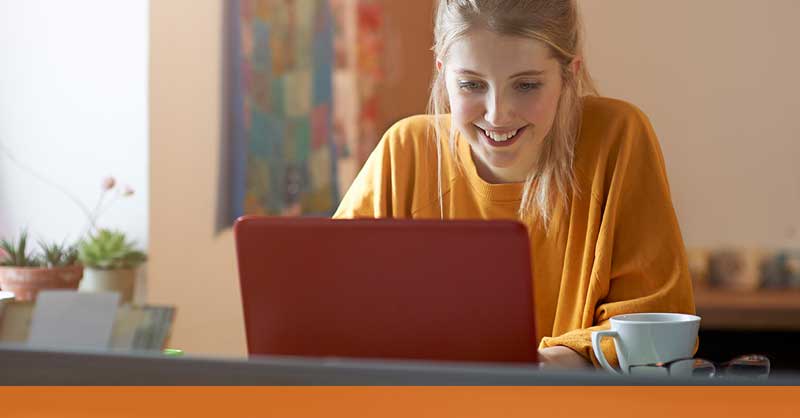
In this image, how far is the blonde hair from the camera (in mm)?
1206

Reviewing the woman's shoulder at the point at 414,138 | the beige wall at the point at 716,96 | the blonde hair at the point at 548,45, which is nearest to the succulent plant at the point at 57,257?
the beige wall at the point at 716,96

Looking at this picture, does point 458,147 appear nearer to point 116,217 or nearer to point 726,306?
point 116,217

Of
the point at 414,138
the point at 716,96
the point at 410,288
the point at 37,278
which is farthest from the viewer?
the point at 716,96

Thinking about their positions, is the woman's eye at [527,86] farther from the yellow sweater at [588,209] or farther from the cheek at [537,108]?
the yellow sweater at [588,209]

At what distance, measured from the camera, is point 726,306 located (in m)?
3.40

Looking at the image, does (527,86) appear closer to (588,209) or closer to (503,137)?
(503,137)

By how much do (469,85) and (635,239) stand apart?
0.29m

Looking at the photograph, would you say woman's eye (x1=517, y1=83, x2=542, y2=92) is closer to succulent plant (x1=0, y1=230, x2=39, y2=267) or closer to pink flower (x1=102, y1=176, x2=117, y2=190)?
succulent plant (x1=0, y1=230, x2=39, y2=267)

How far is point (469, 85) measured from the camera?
47.5 inches

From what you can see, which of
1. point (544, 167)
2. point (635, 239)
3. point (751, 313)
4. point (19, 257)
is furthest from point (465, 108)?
point (751, 313)

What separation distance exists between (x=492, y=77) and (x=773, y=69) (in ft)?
9.59

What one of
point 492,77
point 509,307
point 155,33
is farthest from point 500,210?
point 155,33

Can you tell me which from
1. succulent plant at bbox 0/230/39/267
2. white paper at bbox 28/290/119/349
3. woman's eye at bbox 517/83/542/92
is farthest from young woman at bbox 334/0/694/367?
succulent plant at bbox 0/230/39/267

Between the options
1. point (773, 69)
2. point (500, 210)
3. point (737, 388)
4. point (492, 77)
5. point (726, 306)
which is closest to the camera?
point (737, 388)
